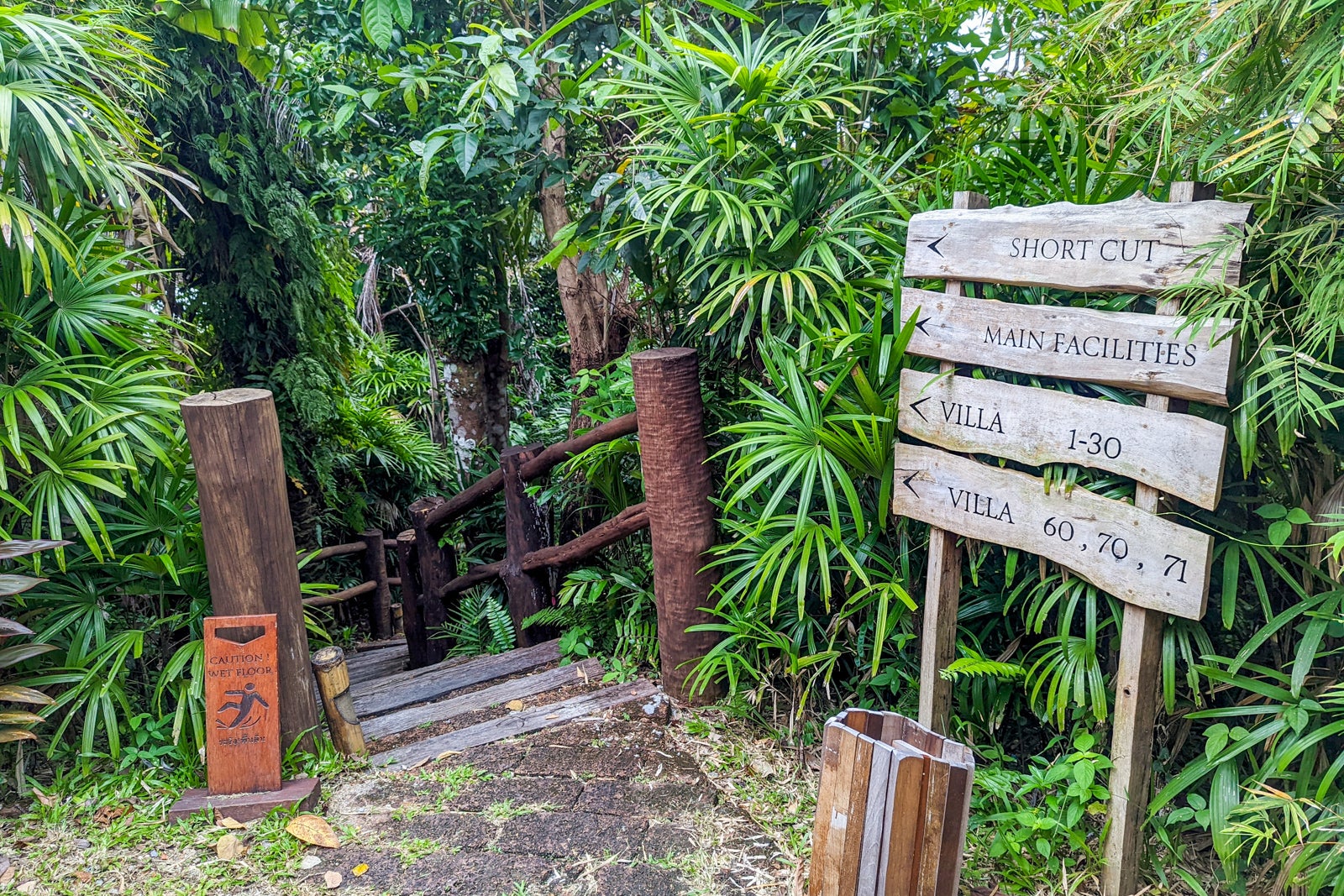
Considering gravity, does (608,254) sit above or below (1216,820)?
above

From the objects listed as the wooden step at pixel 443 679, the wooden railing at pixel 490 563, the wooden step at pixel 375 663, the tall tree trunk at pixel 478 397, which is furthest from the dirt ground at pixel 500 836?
the tall tree trunk at pixel 478 397

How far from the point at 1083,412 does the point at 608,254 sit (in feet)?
6.03

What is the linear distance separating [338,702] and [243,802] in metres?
0.41

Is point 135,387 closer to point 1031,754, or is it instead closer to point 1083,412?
point 1083,412

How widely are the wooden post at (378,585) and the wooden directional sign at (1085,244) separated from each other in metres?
4.62

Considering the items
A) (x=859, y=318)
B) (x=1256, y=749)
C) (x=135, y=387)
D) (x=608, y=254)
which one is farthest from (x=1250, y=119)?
(x=135, y=387)

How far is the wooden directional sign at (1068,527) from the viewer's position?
1.76 m

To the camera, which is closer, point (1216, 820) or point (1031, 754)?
point (1216, 820)

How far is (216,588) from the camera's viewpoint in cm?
255

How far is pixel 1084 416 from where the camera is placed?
1.90 metres

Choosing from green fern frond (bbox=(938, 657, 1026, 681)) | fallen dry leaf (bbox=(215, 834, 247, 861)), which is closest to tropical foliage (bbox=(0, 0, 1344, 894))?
green fern frond (bbox=(938, 657, 1026, 681))

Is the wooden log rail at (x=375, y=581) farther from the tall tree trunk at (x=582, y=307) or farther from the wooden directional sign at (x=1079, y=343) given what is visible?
the wooden directional sign at (x=1079, y=343)

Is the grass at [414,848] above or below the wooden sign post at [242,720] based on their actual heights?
below

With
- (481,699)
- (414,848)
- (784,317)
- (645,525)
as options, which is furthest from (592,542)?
(414,848)
